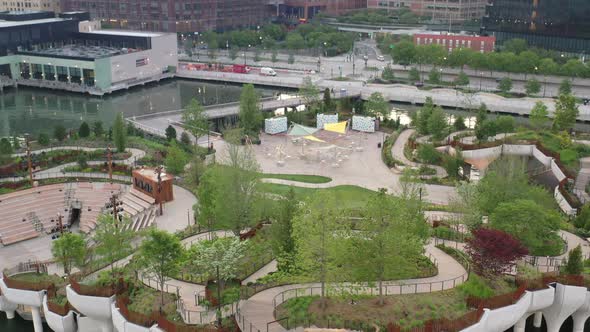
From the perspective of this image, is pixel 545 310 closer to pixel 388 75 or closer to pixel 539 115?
pixel 539 115

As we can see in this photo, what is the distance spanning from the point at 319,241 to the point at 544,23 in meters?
90.6

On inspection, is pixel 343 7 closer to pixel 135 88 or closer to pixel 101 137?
pixel 135 88

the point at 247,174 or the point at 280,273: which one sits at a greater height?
the point at 247,174

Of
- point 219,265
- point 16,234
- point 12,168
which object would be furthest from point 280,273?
point 12,168

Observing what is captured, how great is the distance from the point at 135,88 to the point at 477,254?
2841 inches

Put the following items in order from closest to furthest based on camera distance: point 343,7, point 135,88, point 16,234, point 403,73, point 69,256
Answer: point 69,256
point 16,234
point 135,88
point 403,73
point 343,7

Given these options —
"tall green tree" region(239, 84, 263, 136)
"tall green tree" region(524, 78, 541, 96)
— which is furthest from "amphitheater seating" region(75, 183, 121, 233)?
"tall green tree" region(524, 78, 541, 96)

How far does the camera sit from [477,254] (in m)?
31.3

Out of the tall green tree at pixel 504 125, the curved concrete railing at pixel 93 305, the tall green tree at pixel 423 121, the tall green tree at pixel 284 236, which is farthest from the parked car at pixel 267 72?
the curved concrete railing at pixel 93 305

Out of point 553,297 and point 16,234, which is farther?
point 16,234

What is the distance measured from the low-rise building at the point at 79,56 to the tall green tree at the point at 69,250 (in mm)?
60256

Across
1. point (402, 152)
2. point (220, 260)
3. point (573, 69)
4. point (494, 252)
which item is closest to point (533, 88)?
point (573, 69)

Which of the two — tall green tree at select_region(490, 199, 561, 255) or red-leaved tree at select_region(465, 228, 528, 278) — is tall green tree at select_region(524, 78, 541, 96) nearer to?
tall green tree at select_region(490, 199, 561, 255)

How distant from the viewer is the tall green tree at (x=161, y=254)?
1163 inches
